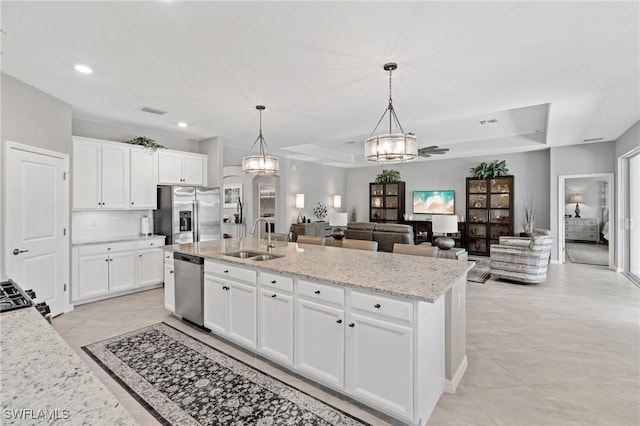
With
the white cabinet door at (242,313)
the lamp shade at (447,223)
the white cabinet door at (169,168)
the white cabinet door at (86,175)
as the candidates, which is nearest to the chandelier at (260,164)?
A: the white cabinet door at (242,313)

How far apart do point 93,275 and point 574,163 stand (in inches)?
369

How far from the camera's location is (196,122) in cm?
489

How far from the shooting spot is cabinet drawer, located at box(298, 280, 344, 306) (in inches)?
86.9

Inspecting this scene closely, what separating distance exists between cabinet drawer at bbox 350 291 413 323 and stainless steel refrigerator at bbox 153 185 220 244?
13.5 feet

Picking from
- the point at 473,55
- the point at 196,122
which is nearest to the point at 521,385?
the point at 473,55

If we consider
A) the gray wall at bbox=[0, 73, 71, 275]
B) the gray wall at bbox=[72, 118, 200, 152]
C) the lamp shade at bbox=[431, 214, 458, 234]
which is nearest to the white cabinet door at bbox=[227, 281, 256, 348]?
the gray wall at bbox=[0, 73, 71, 275]

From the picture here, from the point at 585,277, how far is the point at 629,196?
172 cm

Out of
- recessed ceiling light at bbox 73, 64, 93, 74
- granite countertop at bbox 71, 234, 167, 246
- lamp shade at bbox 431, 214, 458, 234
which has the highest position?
recessed ceiling light at bbox 73, 64, 93, 74

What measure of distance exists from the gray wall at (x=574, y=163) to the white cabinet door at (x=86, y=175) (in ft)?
29.3

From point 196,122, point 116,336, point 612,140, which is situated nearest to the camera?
point 116,336

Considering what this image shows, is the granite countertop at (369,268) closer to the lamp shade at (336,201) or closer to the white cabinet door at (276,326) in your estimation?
the white cabinet door at (276,326)

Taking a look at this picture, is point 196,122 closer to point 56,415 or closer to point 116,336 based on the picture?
point 116,336

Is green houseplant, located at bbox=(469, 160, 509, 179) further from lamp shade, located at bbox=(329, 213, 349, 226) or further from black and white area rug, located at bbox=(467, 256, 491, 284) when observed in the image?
lamp shade, located at bbox=(329, 213, 349, 226)

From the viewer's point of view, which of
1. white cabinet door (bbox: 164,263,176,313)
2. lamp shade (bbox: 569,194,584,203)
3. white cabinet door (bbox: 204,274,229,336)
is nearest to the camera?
white cabinet door (bbox: 204,274,229,336)
